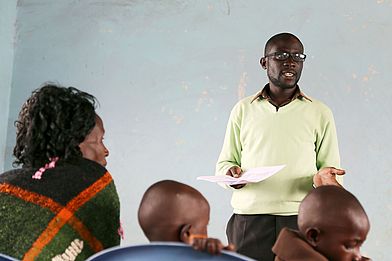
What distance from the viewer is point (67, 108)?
72.6 inches

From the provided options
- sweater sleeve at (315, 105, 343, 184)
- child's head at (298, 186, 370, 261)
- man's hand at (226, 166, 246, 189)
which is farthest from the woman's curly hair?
sweater sleeve at (315, 105, 343, 184)

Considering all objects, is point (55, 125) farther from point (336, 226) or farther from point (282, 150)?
point (282, 150)

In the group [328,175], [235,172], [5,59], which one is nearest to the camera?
[328,175]

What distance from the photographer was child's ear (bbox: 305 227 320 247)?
1691 millimetres

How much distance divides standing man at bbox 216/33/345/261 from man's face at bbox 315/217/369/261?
0.79 m

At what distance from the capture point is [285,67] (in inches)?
104

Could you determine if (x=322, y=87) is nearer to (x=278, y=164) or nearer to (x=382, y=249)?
(x=382, y=249)

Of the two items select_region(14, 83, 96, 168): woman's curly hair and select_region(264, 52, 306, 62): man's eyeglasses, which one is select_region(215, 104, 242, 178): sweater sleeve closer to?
select_region(264, 52, 306, 62): man's eyeglasses

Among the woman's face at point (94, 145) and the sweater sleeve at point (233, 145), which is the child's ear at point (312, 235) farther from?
the sweater sleeve at point (233, 145)

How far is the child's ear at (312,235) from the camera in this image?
5.55 ft

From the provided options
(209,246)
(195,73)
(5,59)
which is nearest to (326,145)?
(195,73)

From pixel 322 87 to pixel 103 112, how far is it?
1.16 meters

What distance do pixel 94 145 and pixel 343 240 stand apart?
65 cm

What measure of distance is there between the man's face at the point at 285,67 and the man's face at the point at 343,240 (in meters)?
1.03
